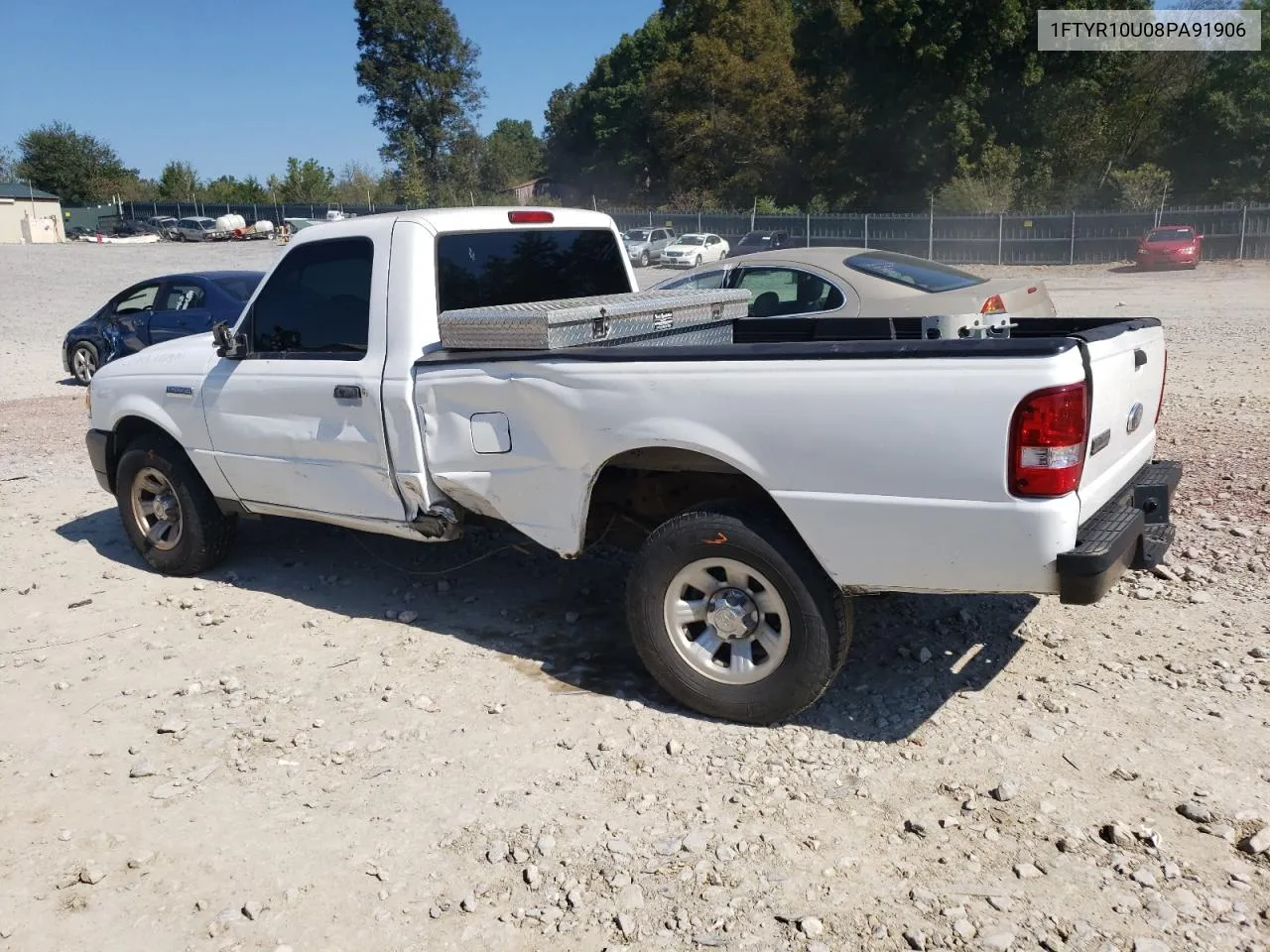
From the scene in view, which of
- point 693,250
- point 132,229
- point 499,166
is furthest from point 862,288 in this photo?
→ point 499,166

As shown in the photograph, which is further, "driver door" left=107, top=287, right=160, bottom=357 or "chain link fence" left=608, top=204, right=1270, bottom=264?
"chain link fence" left=608, top=204, right=1270, bottom=264

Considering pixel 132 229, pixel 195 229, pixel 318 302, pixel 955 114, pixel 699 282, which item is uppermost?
pixel 955 114

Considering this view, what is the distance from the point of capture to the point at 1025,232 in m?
39.8

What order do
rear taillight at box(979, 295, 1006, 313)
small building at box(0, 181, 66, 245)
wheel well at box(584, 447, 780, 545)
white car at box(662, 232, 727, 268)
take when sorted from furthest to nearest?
1. small building at box(0, 181, 66, 245)
2. white car at box(662, 232, 727, 268)
3. rear taillight at box(979, 295, 1006, 313)
4. wheel well at box(584, 447, 780, 545)

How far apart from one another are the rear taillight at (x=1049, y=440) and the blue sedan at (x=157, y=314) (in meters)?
11.1

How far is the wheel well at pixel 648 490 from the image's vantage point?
14.3 feet

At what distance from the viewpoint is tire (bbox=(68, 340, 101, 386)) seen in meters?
14.9

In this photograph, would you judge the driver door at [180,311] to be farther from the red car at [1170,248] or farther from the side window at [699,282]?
the red car at [1170,248]

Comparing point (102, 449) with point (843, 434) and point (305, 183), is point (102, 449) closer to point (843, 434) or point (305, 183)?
point (843, 434)

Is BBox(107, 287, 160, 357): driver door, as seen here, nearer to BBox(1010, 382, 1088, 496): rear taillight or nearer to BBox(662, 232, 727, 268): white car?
BBox(1010, 382, 1088, 496): rear taillight

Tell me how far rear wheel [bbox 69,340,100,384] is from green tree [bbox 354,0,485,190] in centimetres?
6944

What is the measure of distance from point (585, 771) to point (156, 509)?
3.65 m

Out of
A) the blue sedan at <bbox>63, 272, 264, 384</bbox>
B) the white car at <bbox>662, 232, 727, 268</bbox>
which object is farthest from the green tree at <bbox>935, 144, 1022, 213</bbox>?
the blue sedan at <bbox>63, 272, 264, 384</bbox>

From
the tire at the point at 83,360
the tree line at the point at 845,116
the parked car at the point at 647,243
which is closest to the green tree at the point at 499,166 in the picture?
the tree line at the point at 845,116
